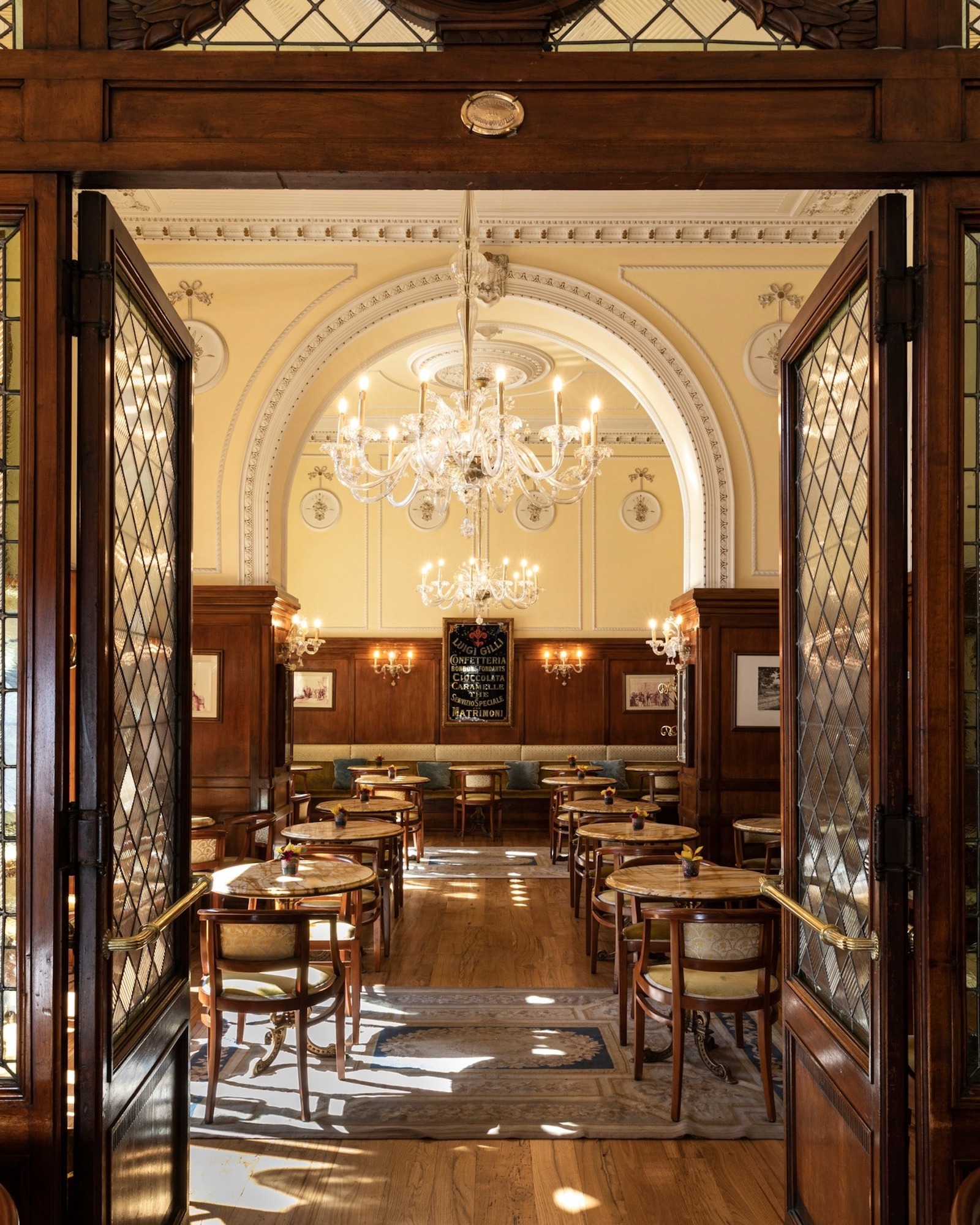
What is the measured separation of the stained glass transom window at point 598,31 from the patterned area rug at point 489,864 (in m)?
8.34

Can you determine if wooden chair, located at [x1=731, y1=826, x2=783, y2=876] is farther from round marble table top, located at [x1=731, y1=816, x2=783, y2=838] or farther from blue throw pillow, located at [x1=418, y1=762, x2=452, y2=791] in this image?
blue throw pillow, located at [x1=418, y1=762, x2=452, y2=791]

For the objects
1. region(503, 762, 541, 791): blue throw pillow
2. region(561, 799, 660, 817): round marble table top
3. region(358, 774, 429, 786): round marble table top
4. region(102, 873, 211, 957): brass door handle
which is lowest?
region(503, 762, 541, 791): blue throw pillow

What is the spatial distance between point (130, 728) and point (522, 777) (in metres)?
10.8

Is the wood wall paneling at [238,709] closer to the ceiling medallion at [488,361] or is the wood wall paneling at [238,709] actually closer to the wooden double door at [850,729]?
the ceiling medallion at [488,361]

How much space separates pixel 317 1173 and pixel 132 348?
2987 millimetres

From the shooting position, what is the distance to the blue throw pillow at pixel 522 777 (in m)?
13.2

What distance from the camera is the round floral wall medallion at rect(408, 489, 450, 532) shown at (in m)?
13.5

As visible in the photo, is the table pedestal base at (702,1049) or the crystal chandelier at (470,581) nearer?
the table pedestal base at (702,1049)

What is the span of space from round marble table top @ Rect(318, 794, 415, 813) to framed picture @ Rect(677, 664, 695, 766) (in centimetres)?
231

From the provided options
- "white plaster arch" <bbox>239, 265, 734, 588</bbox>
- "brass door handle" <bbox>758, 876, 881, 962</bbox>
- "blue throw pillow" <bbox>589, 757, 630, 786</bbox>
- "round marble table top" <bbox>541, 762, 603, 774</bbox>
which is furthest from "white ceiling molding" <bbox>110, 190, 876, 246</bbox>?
"blue throw pillow" <bbox>589, 757, 630, 786</bbox>

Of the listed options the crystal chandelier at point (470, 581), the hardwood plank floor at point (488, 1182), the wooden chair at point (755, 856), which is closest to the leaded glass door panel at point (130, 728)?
the hardwood plank floor at point (488, 1182)

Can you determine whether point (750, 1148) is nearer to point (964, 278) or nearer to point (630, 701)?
point (964, 278)

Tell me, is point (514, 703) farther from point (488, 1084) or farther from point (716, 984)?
point (716, 984)

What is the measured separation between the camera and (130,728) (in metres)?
2.62
